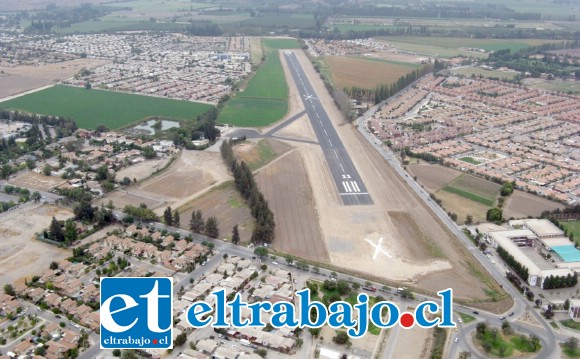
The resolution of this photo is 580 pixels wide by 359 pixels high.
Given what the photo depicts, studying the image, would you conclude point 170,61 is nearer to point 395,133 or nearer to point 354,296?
point 395,133

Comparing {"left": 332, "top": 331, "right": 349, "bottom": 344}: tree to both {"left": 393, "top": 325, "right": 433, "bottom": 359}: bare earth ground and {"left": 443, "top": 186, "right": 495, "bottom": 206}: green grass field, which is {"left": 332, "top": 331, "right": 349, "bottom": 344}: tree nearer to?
{"left": 393, "top": 325, "right": 433, "bottom": 359}: bare earth ground

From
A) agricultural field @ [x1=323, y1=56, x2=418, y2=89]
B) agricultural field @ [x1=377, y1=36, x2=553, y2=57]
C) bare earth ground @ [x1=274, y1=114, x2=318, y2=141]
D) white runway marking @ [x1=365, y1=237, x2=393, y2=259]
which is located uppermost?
agricultural field @ [x1=377, y1=36, x2=553, y2=57]

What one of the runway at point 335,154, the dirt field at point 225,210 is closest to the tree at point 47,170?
the dirt field at point 225,210

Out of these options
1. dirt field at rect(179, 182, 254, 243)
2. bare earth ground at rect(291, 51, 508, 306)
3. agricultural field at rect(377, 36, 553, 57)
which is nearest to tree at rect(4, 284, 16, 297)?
dirt field at rect(179, 182, 254, 243)

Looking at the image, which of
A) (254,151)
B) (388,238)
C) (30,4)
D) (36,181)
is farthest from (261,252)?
(30,4)

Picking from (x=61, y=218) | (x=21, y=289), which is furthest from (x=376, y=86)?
(x=21, y=289)

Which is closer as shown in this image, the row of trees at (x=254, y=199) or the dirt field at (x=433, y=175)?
the row of trees at (x=254, y=199)

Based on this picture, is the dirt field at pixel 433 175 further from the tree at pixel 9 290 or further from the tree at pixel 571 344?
the tree at pixel 9 290
